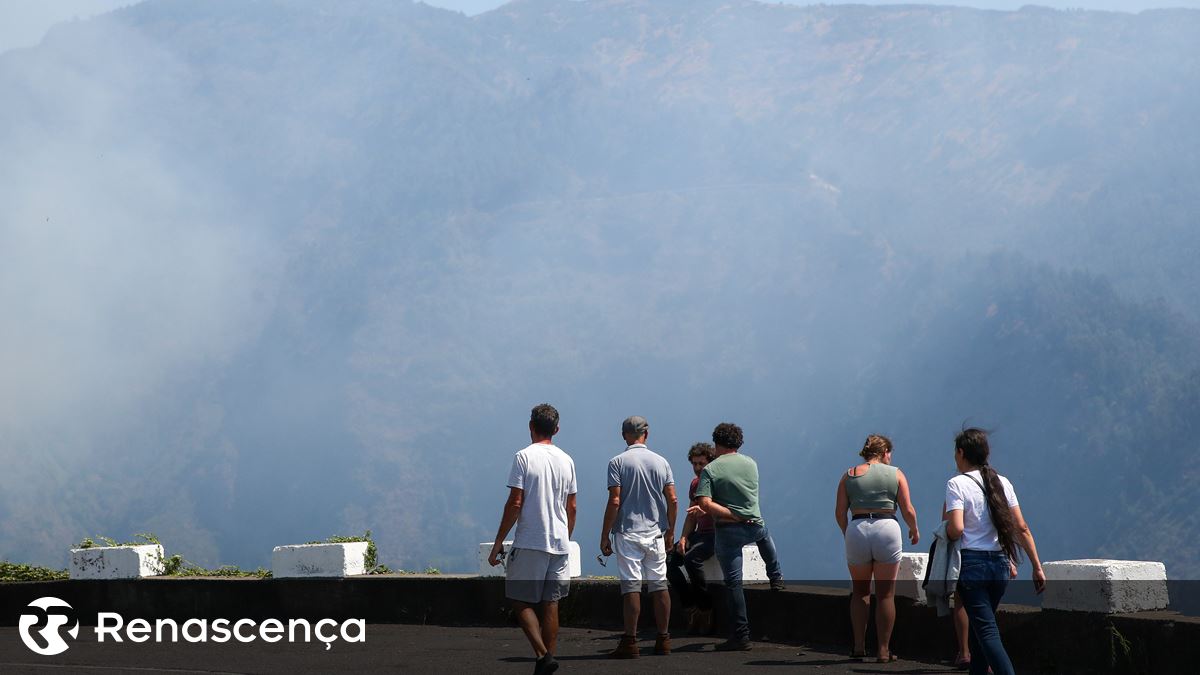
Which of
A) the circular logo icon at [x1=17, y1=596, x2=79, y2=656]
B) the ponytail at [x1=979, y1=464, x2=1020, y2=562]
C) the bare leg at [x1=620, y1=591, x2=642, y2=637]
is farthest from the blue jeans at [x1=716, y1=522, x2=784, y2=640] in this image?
the circular logo icon at [x1=17, y1=596, x2=79, y2=656]

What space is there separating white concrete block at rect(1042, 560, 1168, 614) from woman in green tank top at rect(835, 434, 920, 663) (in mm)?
1110

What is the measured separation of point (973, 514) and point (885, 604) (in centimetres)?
205

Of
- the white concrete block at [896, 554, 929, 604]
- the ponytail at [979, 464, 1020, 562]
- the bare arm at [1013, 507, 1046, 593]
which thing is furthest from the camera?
the white concrete block at [896, 554, 929, 604]

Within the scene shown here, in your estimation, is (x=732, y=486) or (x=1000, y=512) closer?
(x=1000, y=512)

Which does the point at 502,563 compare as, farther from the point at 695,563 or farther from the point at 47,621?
the point at 47,621

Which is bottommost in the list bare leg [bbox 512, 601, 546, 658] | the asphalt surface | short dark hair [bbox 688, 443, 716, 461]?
the asphalt surface

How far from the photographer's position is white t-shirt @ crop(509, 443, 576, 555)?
824 cm

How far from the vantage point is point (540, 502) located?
8281 millimetres

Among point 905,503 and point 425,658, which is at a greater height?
point 905,503

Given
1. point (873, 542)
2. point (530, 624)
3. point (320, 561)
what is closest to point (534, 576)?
point (530, 624)

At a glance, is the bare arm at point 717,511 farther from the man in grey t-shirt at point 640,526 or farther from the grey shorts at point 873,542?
the grey shorts at point 873,542

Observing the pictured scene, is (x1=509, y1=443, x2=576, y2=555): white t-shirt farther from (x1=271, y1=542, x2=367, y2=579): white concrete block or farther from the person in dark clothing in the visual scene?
(x1=271, y1=542, x2=367, y2=579): white concrete block

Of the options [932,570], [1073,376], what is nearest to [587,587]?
[932,570]

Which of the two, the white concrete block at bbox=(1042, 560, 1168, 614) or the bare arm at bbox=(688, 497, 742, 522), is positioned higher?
the bare arm at bbox=(688, 497, 742, 522)
